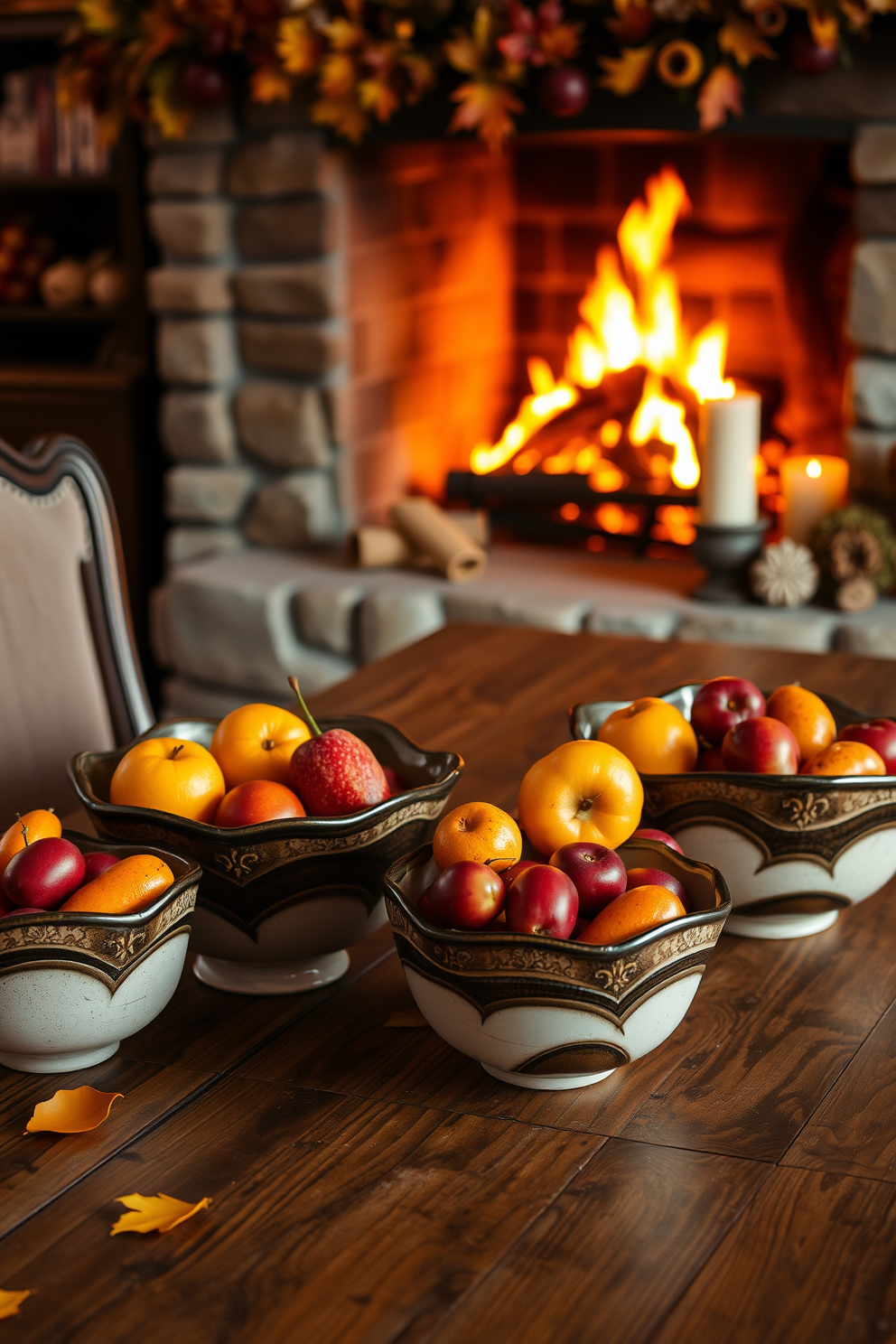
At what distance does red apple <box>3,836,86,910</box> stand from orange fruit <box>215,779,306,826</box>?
112 mm

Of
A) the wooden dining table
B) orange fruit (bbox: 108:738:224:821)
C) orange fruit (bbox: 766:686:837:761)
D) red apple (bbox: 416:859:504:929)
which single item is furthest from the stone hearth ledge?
red apple (bbox: 416:859:504:929)

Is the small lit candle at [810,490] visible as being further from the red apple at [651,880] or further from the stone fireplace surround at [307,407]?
the red apple at [651,880]

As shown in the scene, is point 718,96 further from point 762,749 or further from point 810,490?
point 762,749

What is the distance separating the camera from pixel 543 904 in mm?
839

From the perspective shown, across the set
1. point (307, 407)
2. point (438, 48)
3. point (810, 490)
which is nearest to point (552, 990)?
point (810, 490)

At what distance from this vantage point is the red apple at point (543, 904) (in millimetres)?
838

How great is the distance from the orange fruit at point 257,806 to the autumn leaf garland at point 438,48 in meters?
Result: 1.81

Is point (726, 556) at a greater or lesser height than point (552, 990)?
lesser

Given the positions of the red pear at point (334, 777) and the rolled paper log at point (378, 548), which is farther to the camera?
the rolled paper log at point (378, 548)

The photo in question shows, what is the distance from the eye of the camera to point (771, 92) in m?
2.50

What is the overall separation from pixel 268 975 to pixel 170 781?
148 millimetres

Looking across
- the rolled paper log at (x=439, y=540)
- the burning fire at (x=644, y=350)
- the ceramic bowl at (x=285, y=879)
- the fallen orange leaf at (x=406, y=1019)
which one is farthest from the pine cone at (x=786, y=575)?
the fallen orange leaf at (x=406, y=1019)

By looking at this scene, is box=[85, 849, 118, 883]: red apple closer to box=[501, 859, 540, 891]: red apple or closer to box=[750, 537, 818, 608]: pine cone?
box=[501, 859, 540, 891]: red apple

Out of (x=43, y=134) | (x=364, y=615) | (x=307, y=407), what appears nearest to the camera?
(x=364, y=615)
